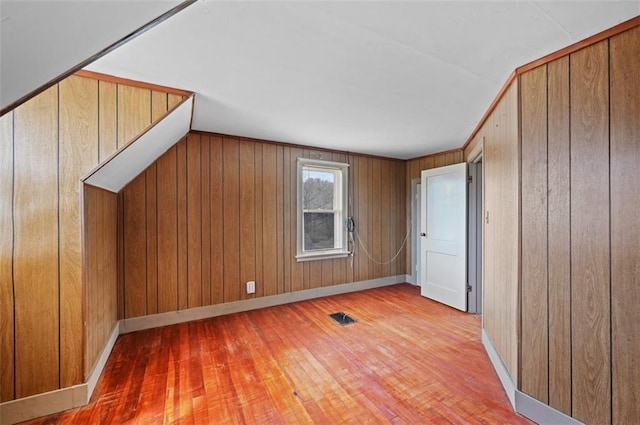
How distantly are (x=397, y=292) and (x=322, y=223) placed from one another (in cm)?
163

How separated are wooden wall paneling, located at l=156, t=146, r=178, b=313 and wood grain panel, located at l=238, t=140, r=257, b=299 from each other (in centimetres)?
76

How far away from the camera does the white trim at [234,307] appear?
118 inches

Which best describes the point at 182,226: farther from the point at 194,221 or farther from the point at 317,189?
the point at 317,189

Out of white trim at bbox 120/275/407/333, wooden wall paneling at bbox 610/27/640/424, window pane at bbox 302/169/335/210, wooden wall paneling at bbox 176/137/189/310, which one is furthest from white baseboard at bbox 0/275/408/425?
wooden wall paneling at bbox 610/27/640/424

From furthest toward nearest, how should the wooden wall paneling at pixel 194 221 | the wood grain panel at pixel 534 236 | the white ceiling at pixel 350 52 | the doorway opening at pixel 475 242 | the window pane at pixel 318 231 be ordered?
the window pane at pixel 318 231, the doorway opening at pixel 475 242, the wooden wall paneling at pixel 194 221, the wood grain panel at pixel 534 236, the white ceiling at pixel 350 52

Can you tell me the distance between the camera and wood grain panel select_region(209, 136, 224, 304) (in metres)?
3.35

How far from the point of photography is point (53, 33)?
791 millimetres

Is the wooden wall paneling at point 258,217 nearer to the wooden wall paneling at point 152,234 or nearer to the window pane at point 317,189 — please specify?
the window pane at point 317,189

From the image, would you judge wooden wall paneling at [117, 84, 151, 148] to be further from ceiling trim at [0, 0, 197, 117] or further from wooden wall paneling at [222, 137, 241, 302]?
wooden wall paneling at [222, 137, 241, 302]

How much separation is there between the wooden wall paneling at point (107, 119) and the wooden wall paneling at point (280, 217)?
2.04 meters

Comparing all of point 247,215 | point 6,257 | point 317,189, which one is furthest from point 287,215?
point 6,257

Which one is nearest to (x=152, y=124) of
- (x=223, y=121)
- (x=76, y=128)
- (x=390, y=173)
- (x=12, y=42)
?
(x=76, y=128)

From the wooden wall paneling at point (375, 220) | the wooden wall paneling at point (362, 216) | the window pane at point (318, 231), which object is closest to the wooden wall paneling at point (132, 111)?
the window pane at point (318, 231)

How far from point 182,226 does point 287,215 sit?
1.33 metres
